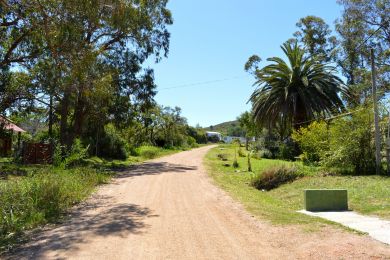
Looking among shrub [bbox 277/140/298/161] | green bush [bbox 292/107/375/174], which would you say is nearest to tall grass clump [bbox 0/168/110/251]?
green bush [bbox 292/107/375/174]

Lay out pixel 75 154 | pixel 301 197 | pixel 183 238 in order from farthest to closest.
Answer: pixel 75 154, pixel 301 197, pixel 183 238

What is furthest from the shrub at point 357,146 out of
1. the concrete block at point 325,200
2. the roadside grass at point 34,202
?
the roadside grass at point 34,202

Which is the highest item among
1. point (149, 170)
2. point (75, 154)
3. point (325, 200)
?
point (75, 154)

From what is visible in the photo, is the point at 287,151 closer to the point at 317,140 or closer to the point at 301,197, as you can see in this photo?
the point at 317,140

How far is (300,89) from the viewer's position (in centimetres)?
2920

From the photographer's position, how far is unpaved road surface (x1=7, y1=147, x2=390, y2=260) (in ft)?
22.2

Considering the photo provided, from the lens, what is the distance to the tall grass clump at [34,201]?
8933mm

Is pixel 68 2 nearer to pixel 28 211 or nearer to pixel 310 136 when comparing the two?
pixel 28 211

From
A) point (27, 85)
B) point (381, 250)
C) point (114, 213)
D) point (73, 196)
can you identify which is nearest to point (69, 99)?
point (27, 85)

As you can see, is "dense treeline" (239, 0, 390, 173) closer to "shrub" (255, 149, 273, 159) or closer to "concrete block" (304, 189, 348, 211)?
"shrub" (255, 149, 273, 159)

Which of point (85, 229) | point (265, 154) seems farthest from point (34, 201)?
point (265, 154)

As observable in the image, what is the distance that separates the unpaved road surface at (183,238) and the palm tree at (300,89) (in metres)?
18.8

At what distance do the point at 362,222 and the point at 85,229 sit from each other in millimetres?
5981

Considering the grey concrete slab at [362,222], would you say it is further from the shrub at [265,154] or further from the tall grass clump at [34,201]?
the shrub at [265,154]
